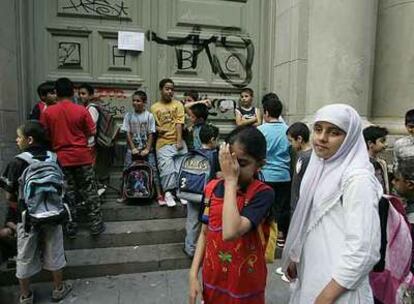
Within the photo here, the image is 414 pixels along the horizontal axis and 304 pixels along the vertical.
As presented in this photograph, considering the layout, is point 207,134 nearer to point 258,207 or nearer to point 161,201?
point 161,201

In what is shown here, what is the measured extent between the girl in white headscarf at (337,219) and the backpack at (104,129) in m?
3.86

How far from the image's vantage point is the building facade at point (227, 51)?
5543 mm

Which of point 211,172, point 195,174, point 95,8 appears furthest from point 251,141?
point 95,8

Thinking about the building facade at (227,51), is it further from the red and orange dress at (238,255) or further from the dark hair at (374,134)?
the red and orange dress at (238,255)

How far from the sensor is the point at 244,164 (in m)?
1.95

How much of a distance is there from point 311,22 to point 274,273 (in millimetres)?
3735

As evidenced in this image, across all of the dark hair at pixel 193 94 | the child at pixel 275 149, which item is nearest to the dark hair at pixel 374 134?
the child at pixel 275 149

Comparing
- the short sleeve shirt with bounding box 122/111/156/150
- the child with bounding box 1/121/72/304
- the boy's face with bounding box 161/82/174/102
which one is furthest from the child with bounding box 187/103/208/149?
the child with bounding box 1/121/72/304

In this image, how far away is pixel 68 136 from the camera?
14.7 ft

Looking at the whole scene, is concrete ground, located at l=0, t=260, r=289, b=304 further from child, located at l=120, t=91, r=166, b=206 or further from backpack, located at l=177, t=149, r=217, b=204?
child, located at l=120, t=91, r=166, b=206

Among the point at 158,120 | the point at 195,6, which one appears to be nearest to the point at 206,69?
the point at 195,6

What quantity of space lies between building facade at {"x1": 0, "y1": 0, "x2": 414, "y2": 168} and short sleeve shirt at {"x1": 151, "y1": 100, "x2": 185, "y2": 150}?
27.7 inches

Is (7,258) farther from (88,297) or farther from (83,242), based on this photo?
(88,297)

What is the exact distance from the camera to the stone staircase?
13.9 ft
